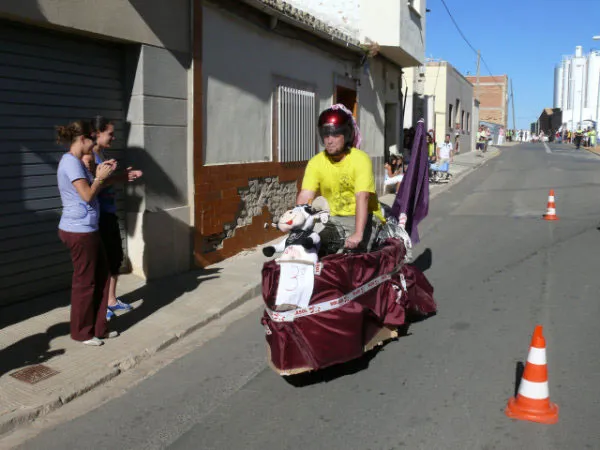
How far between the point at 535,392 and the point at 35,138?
5.02 meters

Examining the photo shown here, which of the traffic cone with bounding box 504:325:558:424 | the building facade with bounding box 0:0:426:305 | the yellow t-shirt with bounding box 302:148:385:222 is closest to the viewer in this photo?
the traffic cone with bounding box 504:325:558:424

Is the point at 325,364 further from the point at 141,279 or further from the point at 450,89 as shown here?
the point at 450,89

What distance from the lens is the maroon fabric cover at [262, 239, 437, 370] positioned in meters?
4.23

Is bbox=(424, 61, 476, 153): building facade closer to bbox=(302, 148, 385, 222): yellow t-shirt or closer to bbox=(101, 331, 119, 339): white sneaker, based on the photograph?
bbox=(302, 148, 385, 222): yellow t-shirt

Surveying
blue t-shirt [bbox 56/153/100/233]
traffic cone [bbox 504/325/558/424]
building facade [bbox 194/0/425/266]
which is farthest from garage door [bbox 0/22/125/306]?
traffic cone [bbox 504/325/558/424]

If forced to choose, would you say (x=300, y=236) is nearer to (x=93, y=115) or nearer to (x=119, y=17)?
(x=93, y=115)

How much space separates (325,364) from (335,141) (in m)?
1.75

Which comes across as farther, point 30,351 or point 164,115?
point 164,115

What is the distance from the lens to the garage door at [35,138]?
227 inches

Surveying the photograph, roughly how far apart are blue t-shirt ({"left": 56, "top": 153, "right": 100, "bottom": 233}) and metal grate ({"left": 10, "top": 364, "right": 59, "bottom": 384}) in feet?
3.58

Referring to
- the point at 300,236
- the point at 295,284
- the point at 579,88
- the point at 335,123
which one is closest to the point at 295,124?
the point at 335,123

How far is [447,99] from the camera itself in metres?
37.1

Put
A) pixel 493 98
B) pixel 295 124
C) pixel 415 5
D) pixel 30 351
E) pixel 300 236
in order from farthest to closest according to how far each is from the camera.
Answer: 1. pixel 493 98
2. pixel 415 5
3. pixel 295 124
4. pixel 30 351
5. pixel 300 236

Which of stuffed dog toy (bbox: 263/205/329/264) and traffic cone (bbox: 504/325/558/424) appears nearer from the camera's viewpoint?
traffic cone (bbox: 504/325/558/424)
